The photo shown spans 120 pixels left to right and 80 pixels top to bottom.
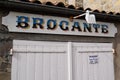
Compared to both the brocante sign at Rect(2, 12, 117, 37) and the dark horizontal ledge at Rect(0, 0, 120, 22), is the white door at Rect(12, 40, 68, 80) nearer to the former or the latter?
the brocante sign at Rect(2, 12, 117, 37)

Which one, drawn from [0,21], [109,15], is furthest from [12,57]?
[109,15]

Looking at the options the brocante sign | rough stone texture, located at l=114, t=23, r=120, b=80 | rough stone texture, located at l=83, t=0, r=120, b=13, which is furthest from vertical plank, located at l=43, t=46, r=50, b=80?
rough stone texture, located at l=83, t=0, r=120, b=13

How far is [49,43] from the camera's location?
643 cm

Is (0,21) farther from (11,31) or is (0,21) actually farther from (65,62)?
(65,62)

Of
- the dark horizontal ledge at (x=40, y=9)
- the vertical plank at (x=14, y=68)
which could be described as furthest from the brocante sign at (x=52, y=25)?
the vertical plank at (x=14, y=68)

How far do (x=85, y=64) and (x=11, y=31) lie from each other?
2.37m

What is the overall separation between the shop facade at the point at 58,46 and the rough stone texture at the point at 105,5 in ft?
5.73

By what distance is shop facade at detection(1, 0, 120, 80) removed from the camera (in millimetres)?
5922

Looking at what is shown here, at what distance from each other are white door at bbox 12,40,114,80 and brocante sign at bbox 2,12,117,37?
31 cm

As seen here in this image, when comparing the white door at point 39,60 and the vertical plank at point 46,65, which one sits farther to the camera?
the vertical plank at point 46,65

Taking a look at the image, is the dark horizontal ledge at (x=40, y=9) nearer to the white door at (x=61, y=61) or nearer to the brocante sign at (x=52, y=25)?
the brocante sign at (x=52, y=25)

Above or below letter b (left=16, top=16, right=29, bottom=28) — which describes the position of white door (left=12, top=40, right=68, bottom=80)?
below

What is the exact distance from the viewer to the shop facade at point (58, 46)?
5922mm

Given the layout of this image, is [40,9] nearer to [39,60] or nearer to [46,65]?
[39,60]
